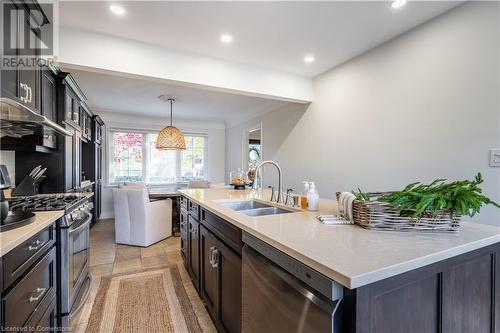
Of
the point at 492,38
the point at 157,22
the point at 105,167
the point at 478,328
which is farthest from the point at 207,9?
the point at 105,167

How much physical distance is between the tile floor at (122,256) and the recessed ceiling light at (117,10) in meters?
2.55

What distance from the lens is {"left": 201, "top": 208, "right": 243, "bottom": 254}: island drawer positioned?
134 cm

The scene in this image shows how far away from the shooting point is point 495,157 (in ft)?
5.99

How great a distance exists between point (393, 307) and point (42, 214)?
A: 1.88 m

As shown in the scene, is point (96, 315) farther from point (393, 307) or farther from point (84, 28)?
point (84, 28)

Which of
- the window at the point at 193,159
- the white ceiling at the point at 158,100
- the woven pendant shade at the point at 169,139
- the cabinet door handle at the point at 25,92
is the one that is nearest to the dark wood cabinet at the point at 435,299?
the cabinet door handle at the point at 25,92

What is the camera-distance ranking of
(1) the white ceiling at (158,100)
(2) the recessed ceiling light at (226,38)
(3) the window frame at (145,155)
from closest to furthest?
1. (2) the recessed ceiling light at (226,38)
2. (1) the white ceiling at (158,100)
3. (3) the window frame at (145,155)

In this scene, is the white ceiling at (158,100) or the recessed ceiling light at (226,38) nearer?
the recessed ceiling light at (226,38)

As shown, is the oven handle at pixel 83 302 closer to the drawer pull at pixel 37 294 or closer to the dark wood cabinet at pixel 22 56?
the drawer pull at pixel 37 294

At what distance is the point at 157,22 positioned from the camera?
222 centimetres

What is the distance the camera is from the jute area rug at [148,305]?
69.4 inches

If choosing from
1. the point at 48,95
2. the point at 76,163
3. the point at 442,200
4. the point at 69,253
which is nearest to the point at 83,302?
the point at 69,253

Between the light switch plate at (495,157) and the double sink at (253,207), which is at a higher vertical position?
the light switch plate at (495,157)

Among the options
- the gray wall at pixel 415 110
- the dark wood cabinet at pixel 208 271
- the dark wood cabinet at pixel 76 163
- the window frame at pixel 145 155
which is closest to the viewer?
the dark wood cabinet at pixel 208 271
